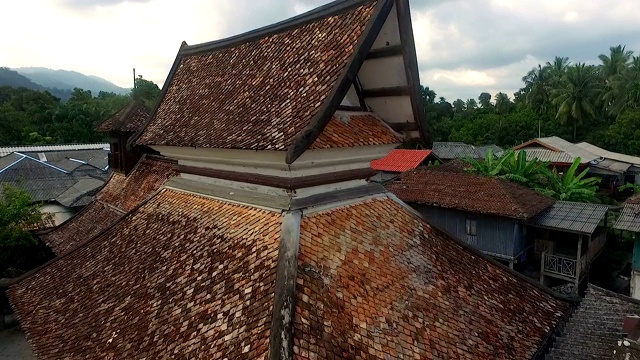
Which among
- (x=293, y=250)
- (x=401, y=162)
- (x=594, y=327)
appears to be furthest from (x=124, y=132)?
(x=401, y=162)

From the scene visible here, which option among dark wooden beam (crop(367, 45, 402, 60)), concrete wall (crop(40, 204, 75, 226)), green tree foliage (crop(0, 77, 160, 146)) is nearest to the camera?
dark wooden beam (crop(367, 45, 402, 60))

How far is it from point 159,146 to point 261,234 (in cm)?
377

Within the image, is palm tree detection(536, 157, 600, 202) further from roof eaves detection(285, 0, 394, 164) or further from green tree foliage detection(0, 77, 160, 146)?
green tree foliage detection(0, 77, 160, 146)

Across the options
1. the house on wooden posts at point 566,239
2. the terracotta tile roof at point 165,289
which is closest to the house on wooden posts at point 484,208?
the house on wooden posts at point 566,239

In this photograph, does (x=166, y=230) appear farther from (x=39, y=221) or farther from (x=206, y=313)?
(x=39, y=221)

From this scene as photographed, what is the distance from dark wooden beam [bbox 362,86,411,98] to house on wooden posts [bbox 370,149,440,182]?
29.5 meters

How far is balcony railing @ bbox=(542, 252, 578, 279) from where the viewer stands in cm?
1958

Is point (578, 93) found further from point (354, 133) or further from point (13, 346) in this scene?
point (13, 346)

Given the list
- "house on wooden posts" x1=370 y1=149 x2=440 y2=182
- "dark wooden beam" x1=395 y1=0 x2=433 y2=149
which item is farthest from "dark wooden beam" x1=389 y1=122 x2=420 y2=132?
"house on wooden posts" x1=370 y1=149 x2=440 y2=182

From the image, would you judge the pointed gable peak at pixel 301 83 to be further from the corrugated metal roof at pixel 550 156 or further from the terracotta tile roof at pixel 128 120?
the corrugated metal roof at pixel 550 156

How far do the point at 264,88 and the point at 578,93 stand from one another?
5323 centimetres

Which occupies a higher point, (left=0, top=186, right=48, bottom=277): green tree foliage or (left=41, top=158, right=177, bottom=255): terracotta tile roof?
(left=41, top=158, right=177, bottom=255): terracotta tile roof

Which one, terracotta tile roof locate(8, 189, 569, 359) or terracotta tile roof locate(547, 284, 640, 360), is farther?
terracotta tile roof locate(547, 284, 640, 360)

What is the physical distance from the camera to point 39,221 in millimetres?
20078
